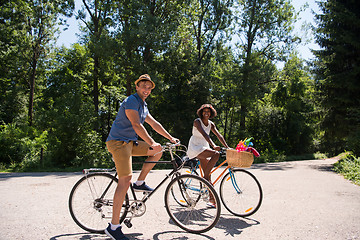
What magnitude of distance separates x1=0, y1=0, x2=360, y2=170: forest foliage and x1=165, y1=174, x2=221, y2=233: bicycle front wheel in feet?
35.8

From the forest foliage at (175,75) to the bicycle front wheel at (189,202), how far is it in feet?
35.8

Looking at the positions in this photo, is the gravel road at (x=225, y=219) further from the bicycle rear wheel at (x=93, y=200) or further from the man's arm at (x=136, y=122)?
the man's arm at (x=136, y=122)

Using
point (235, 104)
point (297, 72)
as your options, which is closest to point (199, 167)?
point (235, 104)

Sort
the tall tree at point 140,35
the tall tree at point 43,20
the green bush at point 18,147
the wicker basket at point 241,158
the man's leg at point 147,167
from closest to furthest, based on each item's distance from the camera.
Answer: the man's leg at point 147,167 < the wicker basket at point 241,158 < the green bush at point 18,147 < the tall tree at point 140,35 < the tall tree at point 43,20

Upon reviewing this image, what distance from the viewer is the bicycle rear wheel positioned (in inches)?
154

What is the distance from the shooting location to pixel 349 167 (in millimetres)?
10570

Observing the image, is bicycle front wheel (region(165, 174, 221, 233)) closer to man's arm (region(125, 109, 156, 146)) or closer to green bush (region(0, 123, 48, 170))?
man's arm (region(125, 109, 156, 146))

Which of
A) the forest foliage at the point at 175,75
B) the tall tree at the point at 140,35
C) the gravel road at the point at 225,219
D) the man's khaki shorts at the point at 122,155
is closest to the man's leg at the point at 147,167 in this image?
the man's khaki shorts at the point at 122,155

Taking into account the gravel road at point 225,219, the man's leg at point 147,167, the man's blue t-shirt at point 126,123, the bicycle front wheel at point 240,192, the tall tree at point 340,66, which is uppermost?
the tall tree at point 340,66

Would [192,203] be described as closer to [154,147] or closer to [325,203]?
[154,147]

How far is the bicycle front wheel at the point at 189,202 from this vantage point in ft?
12.7

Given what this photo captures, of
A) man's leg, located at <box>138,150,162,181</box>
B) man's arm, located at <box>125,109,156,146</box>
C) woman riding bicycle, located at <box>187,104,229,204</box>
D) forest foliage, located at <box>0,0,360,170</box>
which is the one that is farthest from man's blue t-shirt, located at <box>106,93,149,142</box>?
forest foliage, located at <box>0,0,360,170</box>

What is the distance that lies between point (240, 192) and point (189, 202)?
129 cm

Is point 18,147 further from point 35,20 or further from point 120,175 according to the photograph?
point 120,175
